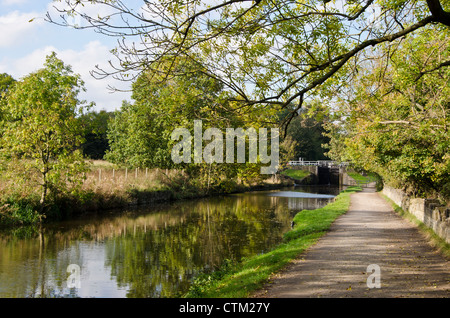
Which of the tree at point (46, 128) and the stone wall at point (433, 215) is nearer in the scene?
the stone wall at point (433, 215)

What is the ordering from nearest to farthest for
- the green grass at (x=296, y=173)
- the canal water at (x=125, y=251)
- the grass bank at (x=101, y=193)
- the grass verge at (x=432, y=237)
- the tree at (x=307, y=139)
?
1. the canal water at (x=125, y=251)
2. the grass verge at (x=432, y=237)
3. the grass bank at (x=101, y=193)
4. the green grass at (x=296, y=173)
5. the tree at (x=307, y=139)

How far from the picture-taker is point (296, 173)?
212 ft

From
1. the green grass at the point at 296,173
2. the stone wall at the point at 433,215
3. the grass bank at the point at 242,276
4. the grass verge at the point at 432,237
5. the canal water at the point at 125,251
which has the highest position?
the green grass at the point at 296,173

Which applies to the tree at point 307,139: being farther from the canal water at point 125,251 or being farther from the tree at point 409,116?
the canal water at point 125,251

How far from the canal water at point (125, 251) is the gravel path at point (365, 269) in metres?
2.70

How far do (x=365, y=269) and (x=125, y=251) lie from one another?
780 centimetres

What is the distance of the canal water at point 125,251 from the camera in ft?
29.1

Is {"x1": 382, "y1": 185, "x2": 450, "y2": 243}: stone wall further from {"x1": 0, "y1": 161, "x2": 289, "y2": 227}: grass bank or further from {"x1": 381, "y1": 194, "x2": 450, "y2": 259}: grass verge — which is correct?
{"x1": 0, "y1": 161, "x2": 289, "y2": 227}: grass bank

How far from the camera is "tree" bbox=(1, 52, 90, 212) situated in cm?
1636

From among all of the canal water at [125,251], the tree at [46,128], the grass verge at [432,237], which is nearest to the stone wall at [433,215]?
the grass verge at [432,237]

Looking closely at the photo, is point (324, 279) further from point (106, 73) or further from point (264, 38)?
point (106, 73)

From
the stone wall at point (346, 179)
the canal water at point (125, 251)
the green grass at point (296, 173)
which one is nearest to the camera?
the canal water at point (125, 251)

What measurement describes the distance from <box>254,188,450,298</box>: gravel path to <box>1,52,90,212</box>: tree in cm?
1197

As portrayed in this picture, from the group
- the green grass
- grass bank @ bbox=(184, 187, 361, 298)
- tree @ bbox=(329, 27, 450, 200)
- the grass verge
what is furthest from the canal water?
the green grass
